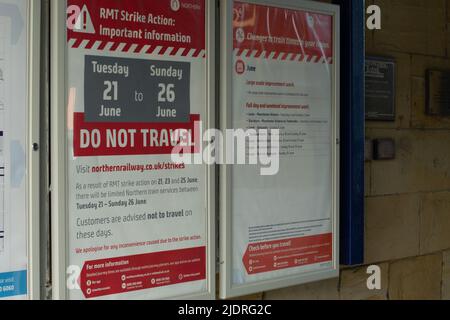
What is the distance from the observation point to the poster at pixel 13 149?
97.1 inches

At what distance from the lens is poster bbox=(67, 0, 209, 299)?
266 centimetres

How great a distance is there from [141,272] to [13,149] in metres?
0.84

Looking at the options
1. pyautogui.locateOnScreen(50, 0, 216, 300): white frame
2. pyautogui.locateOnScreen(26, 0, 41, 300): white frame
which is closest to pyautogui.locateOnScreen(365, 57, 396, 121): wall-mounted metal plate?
pyautogui.locateOnScreen(50, 0, 216, 300): white frame

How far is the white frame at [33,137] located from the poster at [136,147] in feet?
0.47

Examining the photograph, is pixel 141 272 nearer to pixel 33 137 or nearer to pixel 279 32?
pixel 33 137

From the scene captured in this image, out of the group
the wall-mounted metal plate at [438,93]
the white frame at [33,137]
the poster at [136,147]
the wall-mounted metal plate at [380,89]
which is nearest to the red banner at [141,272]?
the poster at [136,147]

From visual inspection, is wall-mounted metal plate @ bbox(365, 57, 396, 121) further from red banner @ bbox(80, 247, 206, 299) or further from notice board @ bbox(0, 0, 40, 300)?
notice board @ bbox(0, 0, 40, 300)

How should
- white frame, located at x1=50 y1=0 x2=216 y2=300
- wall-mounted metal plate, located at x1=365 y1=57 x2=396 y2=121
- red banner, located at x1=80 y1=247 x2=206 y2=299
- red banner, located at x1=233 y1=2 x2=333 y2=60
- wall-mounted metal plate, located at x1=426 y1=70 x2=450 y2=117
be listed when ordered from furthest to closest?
1. wall-mounted metal plate, located at x1=426 y1=70 x2=450 y2=117
2. wall-mounted metal plate, located at x1=365 y1=57 x2=396 y2=121
3. red banner, located at x1=233 y1=2 x2=333 y2=60
4. red banner, located at x1=80 y1=247 x2=206 y2=299
5. white frame, located at x1=50 y1=0 x2=216 y2=300

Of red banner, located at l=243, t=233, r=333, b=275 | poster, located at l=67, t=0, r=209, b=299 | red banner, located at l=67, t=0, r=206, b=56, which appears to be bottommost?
red banner, located at l=243, t=233, r=333, b=275

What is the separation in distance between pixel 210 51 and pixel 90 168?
34.9 inches

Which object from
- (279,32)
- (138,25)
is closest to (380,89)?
(279,32)

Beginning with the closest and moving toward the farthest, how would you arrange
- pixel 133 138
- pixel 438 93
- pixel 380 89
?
pixel 133 138, pixel 380 89, pixel 438 93

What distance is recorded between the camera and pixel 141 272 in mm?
2830

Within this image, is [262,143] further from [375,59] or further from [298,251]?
[375,59]
